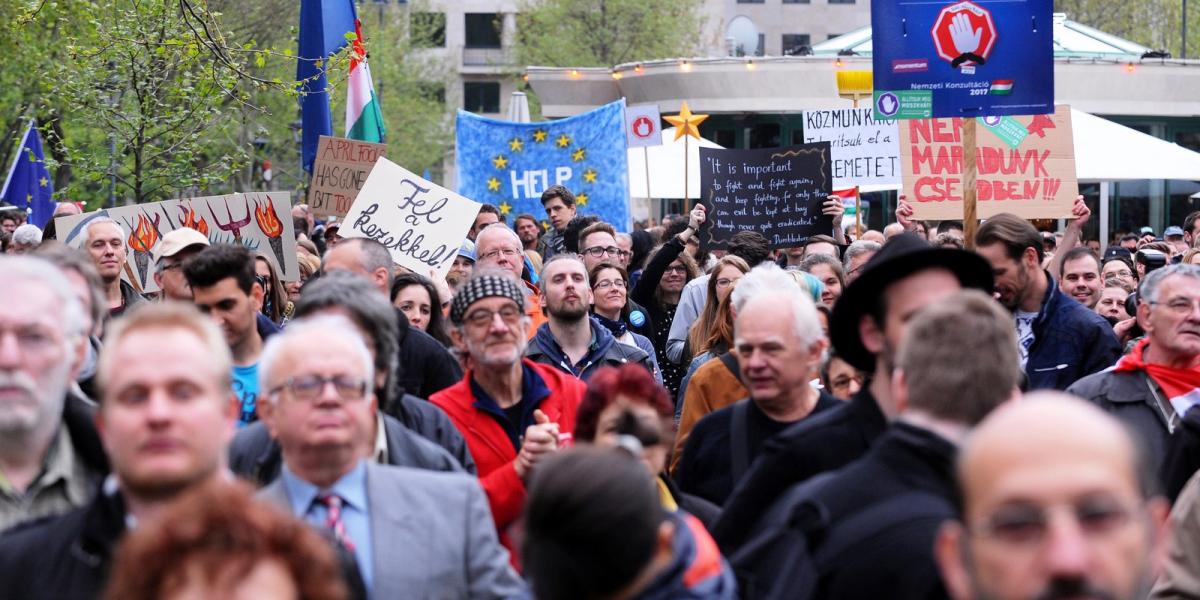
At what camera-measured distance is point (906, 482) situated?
360cm

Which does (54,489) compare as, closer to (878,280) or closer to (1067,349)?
(878,280)

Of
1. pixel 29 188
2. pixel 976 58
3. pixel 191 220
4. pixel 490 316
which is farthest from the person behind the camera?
pixel 29 188

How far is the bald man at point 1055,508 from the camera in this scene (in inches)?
104

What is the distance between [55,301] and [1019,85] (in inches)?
273

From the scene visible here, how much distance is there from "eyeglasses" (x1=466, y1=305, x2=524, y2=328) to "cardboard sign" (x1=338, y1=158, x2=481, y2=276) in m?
3.73

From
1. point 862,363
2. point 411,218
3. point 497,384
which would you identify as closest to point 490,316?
Result: point 497,384

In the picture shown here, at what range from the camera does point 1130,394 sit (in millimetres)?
6434

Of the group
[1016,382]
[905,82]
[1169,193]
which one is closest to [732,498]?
[1016,382]

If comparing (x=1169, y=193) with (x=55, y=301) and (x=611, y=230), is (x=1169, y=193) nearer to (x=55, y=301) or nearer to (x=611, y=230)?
(x=611, y=230)

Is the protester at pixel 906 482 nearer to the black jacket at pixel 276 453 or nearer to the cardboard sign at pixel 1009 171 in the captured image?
the black jacket at pixel 276 453

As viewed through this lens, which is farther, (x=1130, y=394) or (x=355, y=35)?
(x=355, y=35)

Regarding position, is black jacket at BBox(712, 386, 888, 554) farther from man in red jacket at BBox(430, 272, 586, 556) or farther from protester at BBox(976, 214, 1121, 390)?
protester at BBox(976, 214, 1121, 390)

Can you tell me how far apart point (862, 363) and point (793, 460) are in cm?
57

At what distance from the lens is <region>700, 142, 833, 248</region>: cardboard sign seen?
12820 mm
